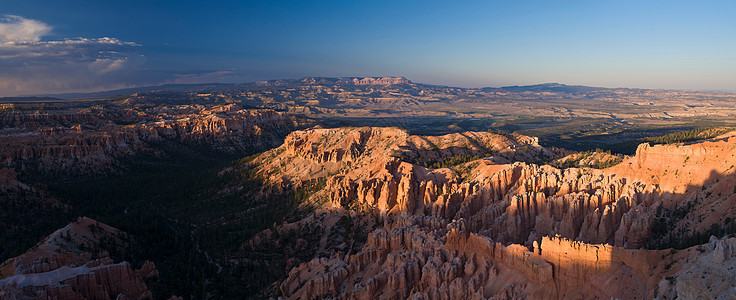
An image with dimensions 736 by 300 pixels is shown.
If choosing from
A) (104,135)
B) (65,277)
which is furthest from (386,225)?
(104,135)

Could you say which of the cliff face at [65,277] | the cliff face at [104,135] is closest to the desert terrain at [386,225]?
the cliff face at [65,277]

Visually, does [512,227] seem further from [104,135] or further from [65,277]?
[104,135]

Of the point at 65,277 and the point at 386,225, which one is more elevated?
the point at 65,277

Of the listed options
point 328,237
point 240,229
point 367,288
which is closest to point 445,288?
point 367,288

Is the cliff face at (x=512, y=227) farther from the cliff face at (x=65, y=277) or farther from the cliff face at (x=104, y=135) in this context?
the cliff face at (x=104, y=135)

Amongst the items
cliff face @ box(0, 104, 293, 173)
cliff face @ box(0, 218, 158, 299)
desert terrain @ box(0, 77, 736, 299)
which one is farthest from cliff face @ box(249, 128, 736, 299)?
cliff face @ box(0, 104, 293, 173)

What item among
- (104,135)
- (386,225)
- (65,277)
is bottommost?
(386,225)

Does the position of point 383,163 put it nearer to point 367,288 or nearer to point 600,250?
point 367,288
